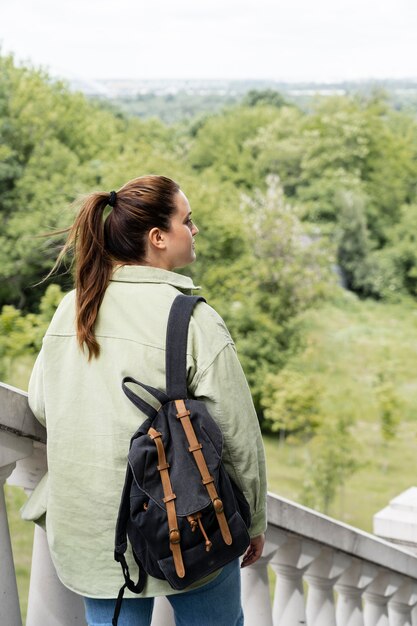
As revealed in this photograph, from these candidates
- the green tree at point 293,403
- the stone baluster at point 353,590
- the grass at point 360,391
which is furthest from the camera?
the green tree at point 293,403

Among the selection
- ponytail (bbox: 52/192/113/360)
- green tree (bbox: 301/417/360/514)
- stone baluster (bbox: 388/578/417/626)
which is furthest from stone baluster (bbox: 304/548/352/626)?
green tree (bbox: 301/417/360/514)

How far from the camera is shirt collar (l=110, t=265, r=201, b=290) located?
1.59 m

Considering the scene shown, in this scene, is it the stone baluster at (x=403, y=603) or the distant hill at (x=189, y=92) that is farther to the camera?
the distant hill at (x=189, y=92)

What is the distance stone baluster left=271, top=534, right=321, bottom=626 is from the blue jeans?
687 mm

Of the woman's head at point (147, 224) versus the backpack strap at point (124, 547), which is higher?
the woman's head at point (147, 224)

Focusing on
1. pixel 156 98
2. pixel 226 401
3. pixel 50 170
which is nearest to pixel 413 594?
pixel 226 401

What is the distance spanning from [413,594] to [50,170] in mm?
27273

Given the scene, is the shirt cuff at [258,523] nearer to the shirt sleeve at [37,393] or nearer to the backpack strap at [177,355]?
the backpack strap at [177,355]

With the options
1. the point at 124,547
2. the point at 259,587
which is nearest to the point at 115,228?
the point at 124,547

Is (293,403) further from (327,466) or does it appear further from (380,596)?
(380,596)

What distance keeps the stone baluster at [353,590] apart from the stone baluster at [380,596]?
94 mm

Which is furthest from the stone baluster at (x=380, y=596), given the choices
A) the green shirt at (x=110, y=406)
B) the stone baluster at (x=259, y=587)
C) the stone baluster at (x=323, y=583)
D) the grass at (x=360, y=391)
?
the grass at (x=360, y=391)

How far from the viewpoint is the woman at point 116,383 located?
1530 millimetres

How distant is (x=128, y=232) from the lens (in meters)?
1.62
